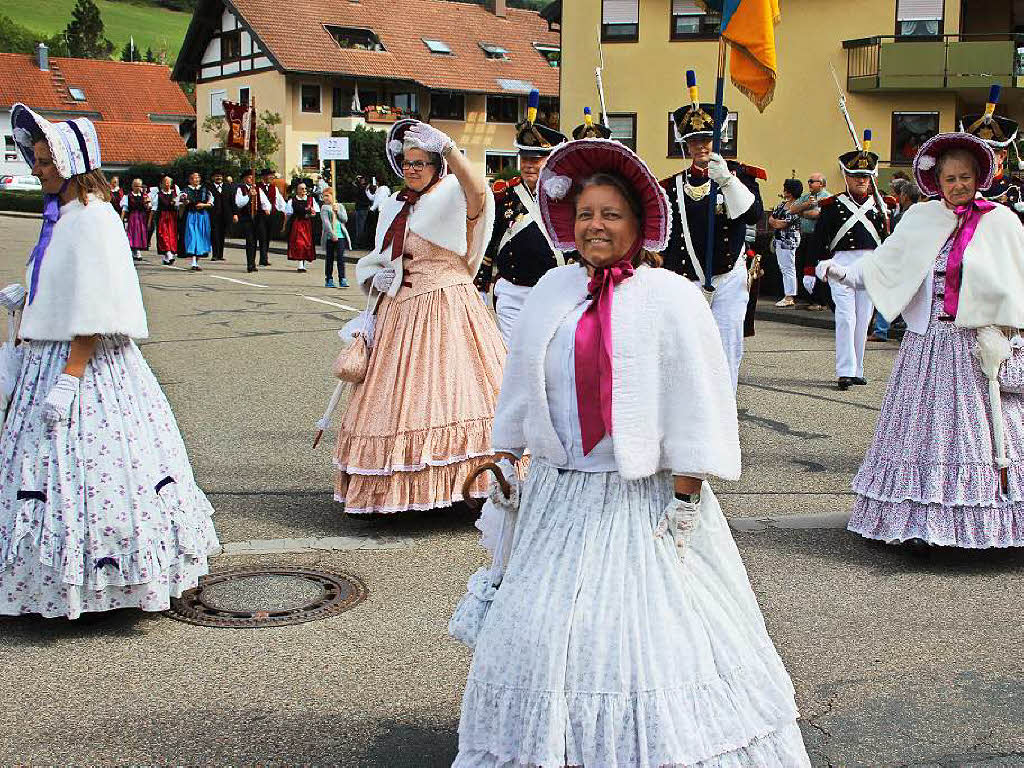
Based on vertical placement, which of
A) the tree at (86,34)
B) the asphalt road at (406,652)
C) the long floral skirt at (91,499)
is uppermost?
the tree at (86,34)

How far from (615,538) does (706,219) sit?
223 inches

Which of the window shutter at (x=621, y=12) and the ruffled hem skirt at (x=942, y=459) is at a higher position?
the window shutter at (x=621, y=12)

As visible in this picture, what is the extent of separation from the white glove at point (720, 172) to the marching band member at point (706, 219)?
53mm

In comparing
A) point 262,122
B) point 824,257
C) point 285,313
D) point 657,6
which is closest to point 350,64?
point 262,122

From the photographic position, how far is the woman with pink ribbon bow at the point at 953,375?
6.28 metres

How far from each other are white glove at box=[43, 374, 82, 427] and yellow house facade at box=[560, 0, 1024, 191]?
27.8m

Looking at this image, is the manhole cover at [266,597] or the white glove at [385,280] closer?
the manhole cover at [266,597]

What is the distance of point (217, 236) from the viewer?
95.0 ft

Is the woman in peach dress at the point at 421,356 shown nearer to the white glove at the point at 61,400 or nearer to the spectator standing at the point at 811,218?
the white glove at the point at 61,400

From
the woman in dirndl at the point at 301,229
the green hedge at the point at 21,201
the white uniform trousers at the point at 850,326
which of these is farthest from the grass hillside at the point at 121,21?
the white uniform trousers at the point at 850,326

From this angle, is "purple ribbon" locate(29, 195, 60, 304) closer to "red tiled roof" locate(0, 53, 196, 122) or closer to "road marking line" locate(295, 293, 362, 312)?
"road marking line" locate(295, 293, 362, 312)

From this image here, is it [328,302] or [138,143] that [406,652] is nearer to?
[328,302]

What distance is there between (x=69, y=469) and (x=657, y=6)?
29901mm

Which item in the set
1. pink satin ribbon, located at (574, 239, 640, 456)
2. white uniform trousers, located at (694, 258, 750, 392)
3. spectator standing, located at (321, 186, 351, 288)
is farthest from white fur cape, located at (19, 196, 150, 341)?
spectator standing, located at (321, 186, 351, 288)
